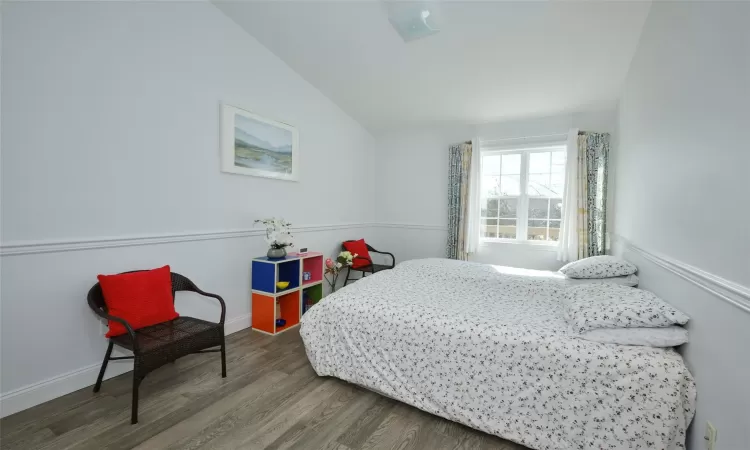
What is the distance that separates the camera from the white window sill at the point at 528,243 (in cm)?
407

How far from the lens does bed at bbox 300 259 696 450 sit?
1457mm

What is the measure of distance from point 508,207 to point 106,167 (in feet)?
14.1

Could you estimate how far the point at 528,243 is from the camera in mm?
4219

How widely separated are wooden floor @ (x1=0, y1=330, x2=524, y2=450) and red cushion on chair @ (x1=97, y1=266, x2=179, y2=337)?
1.50 feet

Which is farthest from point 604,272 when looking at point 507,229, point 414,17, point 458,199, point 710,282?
point 414,17

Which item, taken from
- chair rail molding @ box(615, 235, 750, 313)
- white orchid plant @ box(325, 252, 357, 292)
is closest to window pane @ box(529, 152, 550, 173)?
chair rail molding @ box(615, 235, 750, 313)

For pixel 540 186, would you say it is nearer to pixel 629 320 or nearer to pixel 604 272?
pixel 604 272

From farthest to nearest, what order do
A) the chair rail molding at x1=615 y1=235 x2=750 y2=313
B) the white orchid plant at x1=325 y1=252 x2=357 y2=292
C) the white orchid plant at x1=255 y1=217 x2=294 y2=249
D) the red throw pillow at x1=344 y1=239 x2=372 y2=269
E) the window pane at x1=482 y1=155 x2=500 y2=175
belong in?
1. the window pane at x1=482 y1=155 x2=500 y2=175
2. the red throw pillow at x1=344 y1=239 x2=372 y2=269
3. the white orchid plant at x1=325 y1=252 x2=357 y2=292
4. the white orchid plant at x1=255 y1=217 x2=294 y2=249
5. the chair rail molding at x1=615 y1=235 x2=750 y2=313

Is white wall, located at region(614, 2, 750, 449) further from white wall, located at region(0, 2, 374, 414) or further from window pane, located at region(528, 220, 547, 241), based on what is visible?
white wall, located at region(0, 2, 374, 414)

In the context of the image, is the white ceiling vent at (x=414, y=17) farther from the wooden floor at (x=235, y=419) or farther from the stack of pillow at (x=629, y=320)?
the wooden floor at (x=235, y=419)

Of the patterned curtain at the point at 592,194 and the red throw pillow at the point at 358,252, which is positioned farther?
the red throw pillow at the point at 358,252

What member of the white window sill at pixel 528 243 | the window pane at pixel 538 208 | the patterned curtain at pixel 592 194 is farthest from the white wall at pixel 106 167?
the patterned curtain at pixel 592 194

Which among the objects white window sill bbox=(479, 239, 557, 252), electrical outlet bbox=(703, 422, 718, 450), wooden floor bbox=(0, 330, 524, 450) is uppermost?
white window sill bbox=(479, 239, 557, 252)

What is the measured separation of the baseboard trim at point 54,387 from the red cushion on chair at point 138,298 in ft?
1.45
